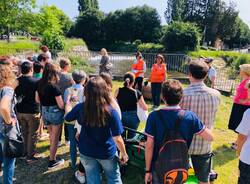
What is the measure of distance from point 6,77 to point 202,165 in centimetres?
276

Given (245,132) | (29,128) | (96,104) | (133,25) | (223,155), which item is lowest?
(223,155)

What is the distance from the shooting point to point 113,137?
3.31 metres

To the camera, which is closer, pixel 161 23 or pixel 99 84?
pixel 99 84

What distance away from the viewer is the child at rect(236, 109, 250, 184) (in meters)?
3.15

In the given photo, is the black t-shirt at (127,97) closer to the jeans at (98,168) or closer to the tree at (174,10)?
the jeans at (98,168)

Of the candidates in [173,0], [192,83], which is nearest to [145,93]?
[192,83]

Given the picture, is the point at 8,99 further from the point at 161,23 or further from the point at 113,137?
the point at 161,23

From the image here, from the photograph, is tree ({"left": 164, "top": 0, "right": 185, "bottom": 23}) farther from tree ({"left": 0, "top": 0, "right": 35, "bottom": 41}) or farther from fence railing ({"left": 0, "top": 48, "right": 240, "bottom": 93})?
fence railing ({"left": 0, "top": 48, "right": 240, "bottom": 93})

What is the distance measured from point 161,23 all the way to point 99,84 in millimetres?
49513

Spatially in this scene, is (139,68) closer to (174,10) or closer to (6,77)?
(6,77)

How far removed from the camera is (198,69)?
3354 mm

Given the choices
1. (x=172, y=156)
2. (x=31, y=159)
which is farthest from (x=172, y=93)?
(x=31, y=159)

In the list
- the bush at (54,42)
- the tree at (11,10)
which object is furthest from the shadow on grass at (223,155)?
the tree at (11,10)

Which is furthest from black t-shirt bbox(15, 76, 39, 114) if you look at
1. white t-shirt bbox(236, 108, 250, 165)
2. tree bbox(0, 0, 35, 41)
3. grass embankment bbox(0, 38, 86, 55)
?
tree bbox(0, 0, 35, 41)
